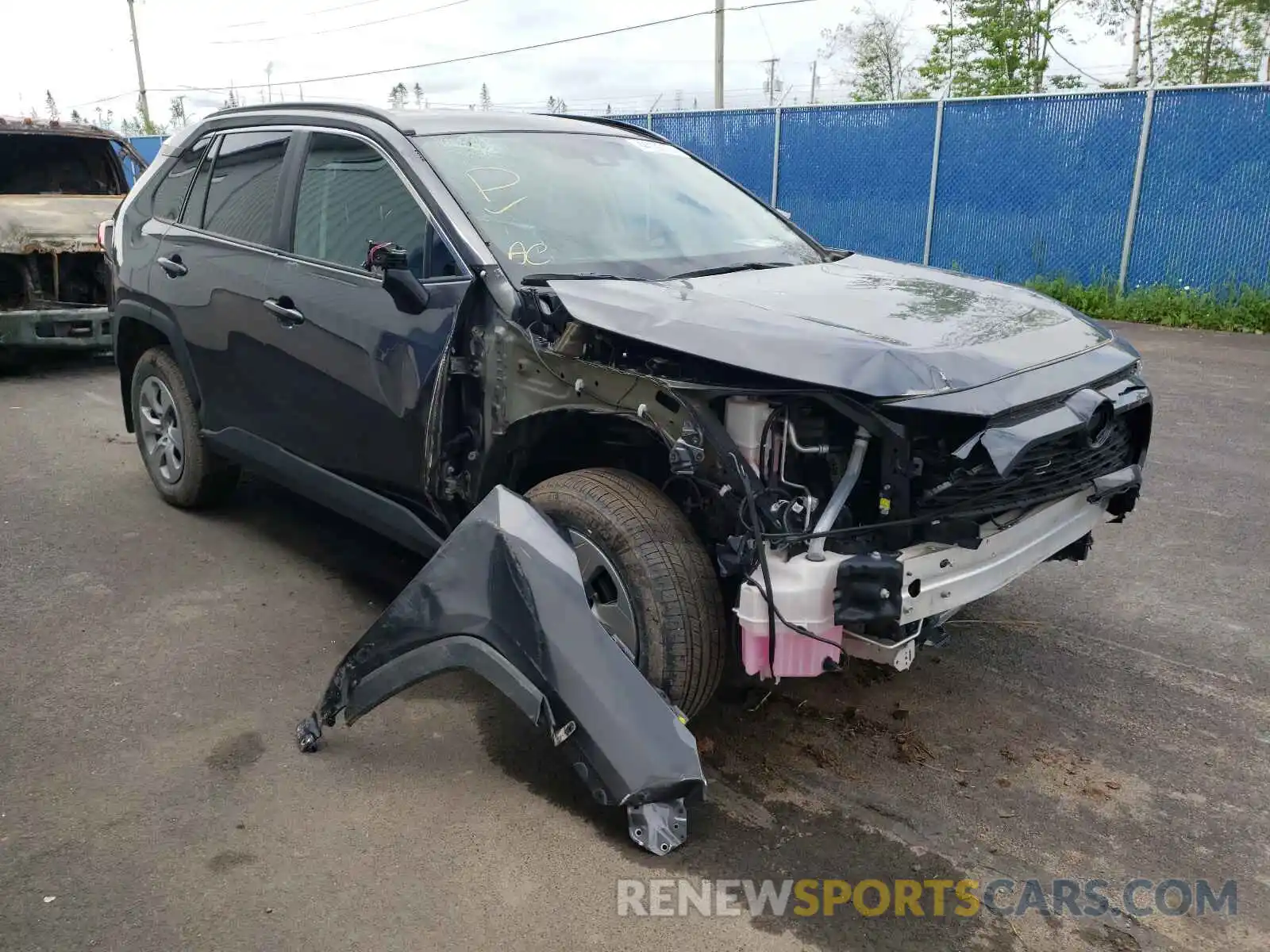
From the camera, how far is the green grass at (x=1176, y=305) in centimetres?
1086

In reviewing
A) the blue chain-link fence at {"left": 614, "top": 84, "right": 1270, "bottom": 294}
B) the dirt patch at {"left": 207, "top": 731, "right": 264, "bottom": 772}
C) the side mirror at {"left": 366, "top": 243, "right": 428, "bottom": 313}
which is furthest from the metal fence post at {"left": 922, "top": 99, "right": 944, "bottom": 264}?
the dirt patch at {"left": 207, "top": 731, "right": 264, "bottom": 772}

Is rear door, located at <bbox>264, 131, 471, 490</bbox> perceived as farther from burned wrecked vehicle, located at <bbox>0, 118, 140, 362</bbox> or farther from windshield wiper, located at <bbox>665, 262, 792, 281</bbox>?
burned wrecked vehicle, located at <bbox>0, 118, 140, 362</bbox>

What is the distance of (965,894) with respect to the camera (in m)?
2.59

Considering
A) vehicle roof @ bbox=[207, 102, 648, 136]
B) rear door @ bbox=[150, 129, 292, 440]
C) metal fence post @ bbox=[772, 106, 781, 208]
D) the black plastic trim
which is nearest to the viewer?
the black plastic trim

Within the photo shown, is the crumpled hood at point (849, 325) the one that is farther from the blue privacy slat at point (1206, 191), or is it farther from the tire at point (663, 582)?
the blue privacy slat at point (1206, 191)

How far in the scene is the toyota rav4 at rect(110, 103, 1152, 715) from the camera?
2705mm

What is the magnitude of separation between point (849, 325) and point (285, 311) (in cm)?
228

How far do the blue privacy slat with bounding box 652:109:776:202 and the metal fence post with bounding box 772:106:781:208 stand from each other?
0.05 meters

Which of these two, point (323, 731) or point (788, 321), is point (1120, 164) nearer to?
point (788, 321)

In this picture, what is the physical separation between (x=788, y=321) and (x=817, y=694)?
4.59ft

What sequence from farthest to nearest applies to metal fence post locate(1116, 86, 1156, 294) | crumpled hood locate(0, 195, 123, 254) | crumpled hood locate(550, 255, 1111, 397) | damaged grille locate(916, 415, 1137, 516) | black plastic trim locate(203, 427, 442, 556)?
metal fence post locate(1116, 86, 1156, 294)
crumpled hood locate(0, 195, 123, 254)
black plastic trim locate(203, 427, 442, 556)
damaged grille locate(916, 415, 1137, 516)
crumpled hood locate(550, 255, 1111, 397)

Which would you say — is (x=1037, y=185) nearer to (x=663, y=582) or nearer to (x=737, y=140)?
(x=737, y=140)

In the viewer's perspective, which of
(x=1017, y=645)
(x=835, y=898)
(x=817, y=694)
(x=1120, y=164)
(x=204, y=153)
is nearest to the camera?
(x=835, y=898)

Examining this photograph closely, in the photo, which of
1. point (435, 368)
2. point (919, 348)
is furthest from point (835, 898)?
point (435, 368)
